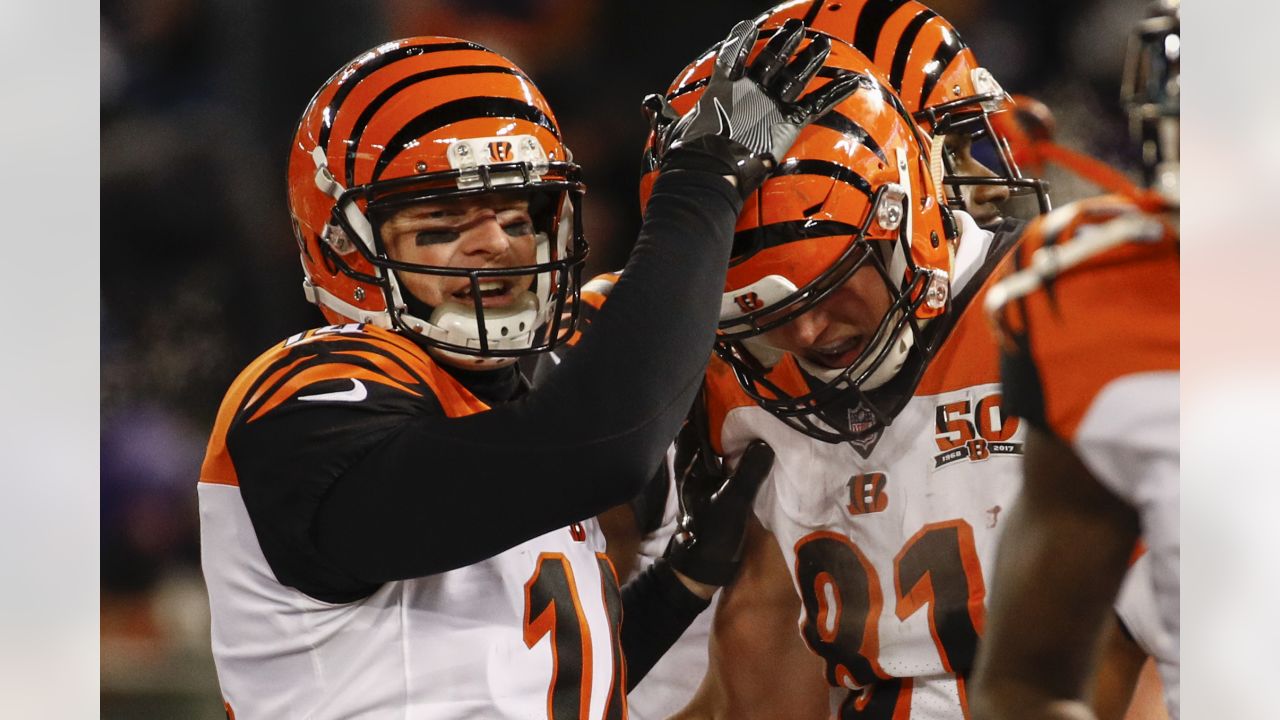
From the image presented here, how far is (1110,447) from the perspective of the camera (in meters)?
1.57

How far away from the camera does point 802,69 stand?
1.46 meters

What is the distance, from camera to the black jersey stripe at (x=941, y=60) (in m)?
1.93

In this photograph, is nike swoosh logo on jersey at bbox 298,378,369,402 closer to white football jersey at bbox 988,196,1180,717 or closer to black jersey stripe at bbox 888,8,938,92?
white football jersey at bbox 988,196,1180,717

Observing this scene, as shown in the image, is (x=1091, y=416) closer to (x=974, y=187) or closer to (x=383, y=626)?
(x=974, y=187)

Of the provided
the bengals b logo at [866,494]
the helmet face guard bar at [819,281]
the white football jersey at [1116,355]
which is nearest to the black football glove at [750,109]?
the helmet face guard bar at [819,281]

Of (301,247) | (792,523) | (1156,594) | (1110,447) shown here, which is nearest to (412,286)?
(301,247)

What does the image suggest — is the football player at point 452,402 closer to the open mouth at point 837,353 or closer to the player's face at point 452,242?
the player's face at point 452,242

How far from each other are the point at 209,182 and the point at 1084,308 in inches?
51.0

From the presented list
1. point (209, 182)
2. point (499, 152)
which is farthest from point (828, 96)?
point (209, 182)

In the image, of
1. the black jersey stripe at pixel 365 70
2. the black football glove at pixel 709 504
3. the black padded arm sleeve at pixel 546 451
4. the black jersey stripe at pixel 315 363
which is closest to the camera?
the black padded arm sleeve at pixel 546 451

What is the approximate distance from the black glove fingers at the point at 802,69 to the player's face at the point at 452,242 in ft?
1.15

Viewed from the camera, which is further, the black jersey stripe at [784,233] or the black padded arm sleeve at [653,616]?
the black padded arm sleeve at [653,616]

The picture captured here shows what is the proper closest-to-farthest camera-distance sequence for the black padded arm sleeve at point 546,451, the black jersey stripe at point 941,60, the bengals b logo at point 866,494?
the black padded arm sleeve at point 546,451 < the bengals b logo at point 866,494 < the black jersey stripe at point 941,60
